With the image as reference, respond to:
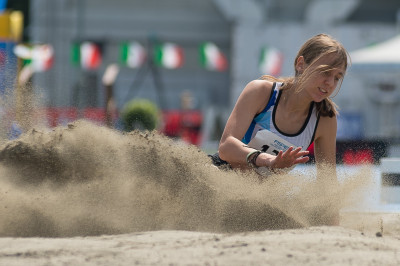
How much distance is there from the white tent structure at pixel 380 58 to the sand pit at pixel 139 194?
8.14 m

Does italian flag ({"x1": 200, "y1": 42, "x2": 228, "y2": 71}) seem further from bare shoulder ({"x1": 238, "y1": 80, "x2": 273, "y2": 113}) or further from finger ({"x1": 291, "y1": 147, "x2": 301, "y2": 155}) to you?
finger ({"x1": 291, "y1": 147, "x2": 301, "y2": 155})

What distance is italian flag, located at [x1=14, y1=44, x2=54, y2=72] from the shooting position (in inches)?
625

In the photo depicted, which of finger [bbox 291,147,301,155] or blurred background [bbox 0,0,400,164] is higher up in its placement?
finger [bbox 291,147,301,155]

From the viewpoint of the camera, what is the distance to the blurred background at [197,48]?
20531 mm

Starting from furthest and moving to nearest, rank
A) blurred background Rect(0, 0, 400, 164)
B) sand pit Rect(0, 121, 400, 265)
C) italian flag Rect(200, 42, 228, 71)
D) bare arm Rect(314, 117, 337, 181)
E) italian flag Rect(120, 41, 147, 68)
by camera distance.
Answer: italian flag Rect(120, 41, 147, 68), italian flag Rect(200, 42, 228, 71), blurred background Rect(0, 0, 400, 164), bare arm Rect(314, 117, 337, 181), sand pit Rect(0, 121, 400, 265)

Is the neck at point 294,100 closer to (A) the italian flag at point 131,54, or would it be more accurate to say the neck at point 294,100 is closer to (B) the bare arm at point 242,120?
(B) the bare arm at point 242,120

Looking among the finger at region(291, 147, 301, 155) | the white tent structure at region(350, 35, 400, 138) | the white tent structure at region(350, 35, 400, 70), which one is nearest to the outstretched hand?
the finger at region(291, 147, 301, 155)

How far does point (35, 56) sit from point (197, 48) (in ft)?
30.5

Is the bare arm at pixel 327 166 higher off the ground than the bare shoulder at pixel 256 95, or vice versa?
the bare shoulder at pixel 256 95

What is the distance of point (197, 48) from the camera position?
26.0 m

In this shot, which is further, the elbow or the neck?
the neck

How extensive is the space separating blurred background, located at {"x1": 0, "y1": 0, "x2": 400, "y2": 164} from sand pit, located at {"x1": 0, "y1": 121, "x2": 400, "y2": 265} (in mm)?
11832

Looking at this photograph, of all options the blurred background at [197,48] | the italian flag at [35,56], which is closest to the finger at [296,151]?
the italian flag at [35,56]

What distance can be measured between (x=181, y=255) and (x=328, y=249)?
0.68 metres
